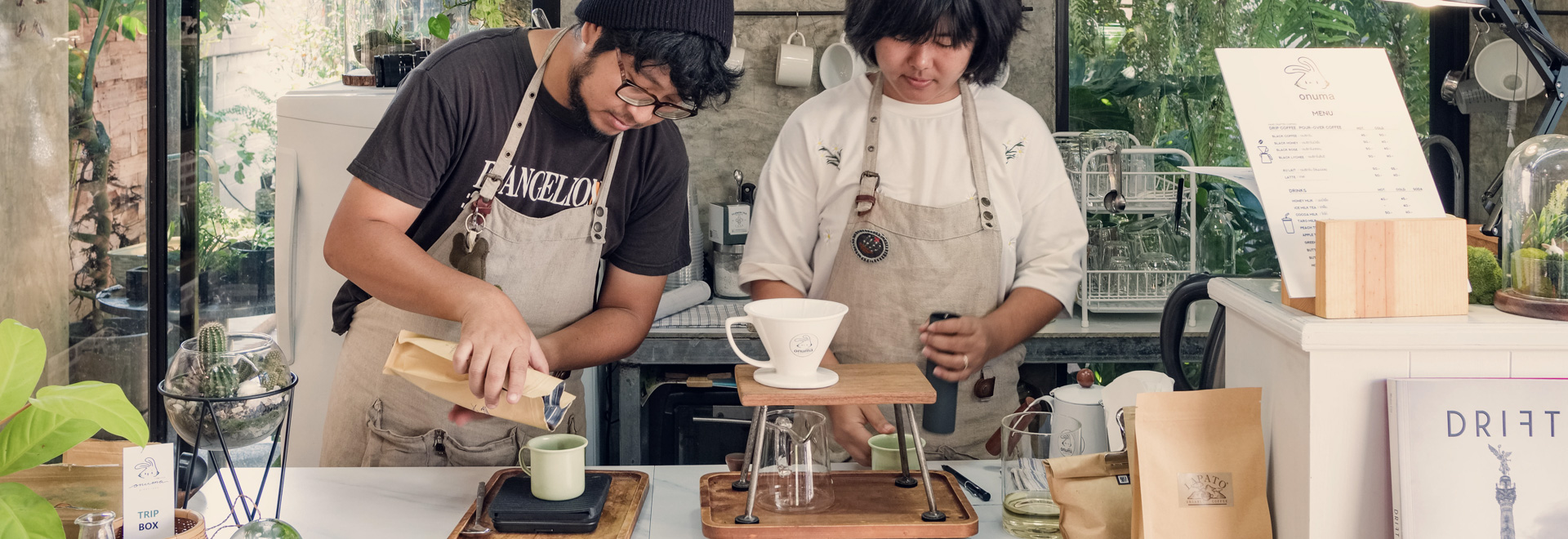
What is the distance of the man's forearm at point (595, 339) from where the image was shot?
1.82 metres

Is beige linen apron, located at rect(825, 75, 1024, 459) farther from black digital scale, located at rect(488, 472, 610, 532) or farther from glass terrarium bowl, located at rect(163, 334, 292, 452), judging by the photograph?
glass terrarium bowl, located at rect(163, 334, 292, 452)

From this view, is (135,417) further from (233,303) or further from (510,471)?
(233,303)

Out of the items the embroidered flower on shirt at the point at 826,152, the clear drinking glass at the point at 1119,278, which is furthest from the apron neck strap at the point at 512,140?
the clear drinking glass at the point at 1119,278

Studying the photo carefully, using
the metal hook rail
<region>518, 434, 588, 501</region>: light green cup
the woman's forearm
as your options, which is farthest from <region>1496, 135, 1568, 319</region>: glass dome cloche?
the metal hook rail

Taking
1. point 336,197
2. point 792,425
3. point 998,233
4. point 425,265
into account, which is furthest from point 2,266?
point 998,233

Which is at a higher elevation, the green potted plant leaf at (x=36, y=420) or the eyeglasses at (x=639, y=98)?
the eyeglasses at (x=639, y=98)

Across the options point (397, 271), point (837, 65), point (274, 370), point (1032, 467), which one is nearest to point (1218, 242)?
point (837, 65)

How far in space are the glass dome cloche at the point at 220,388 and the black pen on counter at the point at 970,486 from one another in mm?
929

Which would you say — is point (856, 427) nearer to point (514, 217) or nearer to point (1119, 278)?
point (514, 217)

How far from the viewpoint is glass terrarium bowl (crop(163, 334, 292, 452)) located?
1266 millimetres

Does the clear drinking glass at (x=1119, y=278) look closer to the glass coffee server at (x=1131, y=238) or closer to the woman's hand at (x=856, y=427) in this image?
the glass coffee server at (x=1131, y=238)

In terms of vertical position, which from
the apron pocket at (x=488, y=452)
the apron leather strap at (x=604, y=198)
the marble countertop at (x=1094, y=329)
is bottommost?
the apron pocket at (x=488, y=452)

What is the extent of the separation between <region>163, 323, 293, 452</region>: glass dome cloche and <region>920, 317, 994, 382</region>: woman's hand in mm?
1044

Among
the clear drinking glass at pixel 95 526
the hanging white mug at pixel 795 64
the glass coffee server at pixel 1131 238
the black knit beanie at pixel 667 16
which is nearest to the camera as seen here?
the clear drinking glass at pixel 95 526
